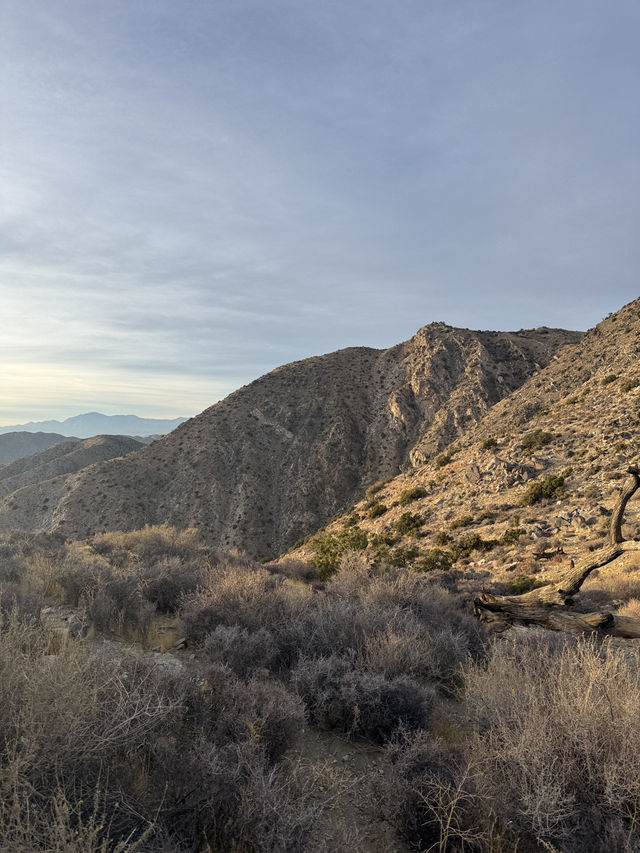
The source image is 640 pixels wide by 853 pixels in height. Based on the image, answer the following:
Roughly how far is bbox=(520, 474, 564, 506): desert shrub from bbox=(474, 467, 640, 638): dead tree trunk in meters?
9.98

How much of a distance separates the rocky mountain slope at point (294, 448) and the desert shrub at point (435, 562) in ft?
91.3

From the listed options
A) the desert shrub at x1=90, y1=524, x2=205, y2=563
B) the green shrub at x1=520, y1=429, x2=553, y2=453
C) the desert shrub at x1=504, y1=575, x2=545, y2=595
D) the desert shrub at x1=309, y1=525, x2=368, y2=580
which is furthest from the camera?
the green shrub at x1=520, y1=429, x2=553, y2=453

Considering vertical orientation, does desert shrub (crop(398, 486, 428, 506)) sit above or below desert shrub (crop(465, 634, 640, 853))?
below

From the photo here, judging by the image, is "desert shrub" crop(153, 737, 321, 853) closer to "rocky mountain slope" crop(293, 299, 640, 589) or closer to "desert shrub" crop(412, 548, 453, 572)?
"rocky mountain slope" crop(293, 299, 640, 589)

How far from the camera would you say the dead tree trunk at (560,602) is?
816 centimetres

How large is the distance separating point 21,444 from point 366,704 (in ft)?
628

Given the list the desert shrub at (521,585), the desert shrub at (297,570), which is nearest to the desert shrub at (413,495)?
the desert shrub at (297,570)

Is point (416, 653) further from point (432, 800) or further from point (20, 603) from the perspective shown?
point (20, 603)

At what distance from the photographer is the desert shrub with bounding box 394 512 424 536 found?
22.4 m

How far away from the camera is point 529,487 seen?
1983 centimetres

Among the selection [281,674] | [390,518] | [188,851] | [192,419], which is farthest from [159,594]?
[192,419]

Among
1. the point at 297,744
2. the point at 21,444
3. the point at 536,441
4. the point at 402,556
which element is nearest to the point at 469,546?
the point at 402,556

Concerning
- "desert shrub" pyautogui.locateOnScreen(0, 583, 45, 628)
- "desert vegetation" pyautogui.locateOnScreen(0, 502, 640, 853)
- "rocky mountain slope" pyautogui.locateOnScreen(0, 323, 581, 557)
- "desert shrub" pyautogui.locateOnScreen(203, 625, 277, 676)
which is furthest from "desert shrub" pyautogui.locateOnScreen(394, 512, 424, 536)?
"rocky mountain slope" pyautogui.locateOnScreen(0, 323, 581, 557)

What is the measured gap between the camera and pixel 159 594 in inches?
353
